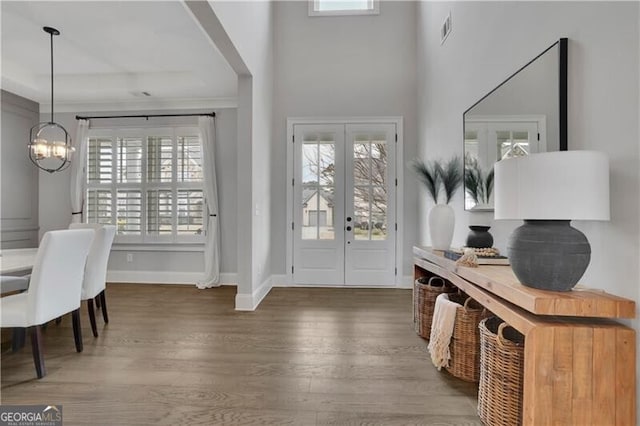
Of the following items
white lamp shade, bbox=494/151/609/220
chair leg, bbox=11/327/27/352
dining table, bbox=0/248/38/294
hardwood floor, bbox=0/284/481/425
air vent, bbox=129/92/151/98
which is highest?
air vent, bbox=129/92/151/98

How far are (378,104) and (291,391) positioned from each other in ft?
13.0

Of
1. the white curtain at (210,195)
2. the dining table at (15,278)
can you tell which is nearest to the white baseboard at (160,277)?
the white curtain at (210,195)

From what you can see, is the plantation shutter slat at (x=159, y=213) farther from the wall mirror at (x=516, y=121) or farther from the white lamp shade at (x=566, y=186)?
the white lamp shade at (x=566, y=186)

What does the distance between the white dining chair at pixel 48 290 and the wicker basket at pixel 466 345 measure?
280cm

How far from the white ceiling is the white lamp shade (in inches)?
125

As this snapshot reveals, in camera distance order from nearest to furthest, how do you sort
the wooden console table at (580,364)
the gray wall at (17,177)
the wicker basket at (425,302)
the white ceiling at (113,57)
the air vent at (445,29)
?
the wooden console table at (580,364)
the wicker basket at (425,302)
the white ceiling at (113,57)
the air vent at (445,29)
the gray wall at (17,177)

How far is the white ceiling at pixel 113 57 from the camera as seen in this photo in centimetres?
298

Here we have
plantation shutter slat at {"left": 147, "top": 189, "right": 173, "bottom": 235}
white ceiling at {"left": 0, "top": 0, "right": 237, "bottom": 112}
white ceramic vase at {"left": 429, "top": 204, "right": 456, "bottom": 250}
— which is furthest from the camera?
plantation shutter slat at {"left": 147, "top": 189, "right": 173, "bottom": 235}

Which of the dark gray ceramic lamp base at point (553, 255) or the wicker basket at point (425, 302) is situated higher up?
the dark gray ceramic lamp base at point (553, 255)

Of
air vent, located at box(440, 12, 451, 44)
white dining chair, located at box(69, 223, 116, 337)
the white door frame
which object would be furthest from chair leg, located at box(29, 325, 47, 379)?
air vent, located at box(440, 12, 451, 44)

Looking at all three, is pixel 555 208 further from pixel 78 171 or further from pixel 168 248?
pixel 78 171

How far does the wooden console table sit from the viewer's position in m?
1.23

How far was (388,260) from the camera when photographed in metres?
4.63

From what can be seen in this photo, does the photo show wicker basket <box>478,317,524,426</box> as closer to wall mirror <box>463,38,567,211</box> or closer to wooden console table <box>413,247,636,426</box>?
wooden console table <box>413,247,636,426</box>
